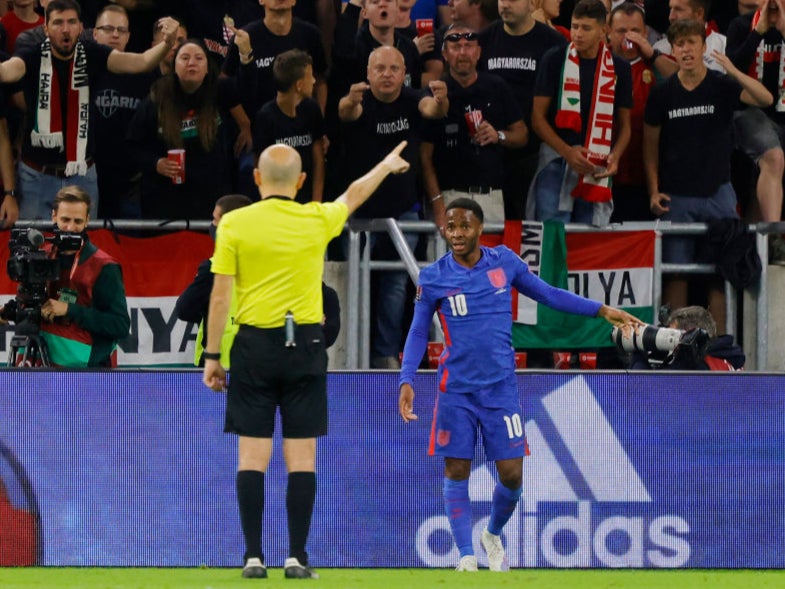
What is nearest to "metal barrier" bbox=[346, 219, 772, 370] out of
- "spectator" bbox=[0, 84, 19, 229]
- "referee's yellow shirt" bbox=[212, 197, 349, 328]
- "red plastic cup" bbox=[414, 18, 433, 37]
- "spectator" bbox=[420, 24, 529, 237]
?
"spectator" bbox=[420, 24, 529, 237]

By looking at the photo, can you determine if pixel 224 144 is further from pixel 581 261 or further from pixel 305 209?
pixel 305 209

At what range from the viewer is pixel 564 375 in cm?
982

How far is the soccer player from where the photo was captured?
8938 millimetres

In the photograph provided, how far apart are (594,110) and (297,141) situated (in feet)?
7.83

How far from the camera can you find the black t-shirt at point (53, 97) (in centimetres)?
1179

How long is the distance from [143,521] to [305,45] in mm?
4464

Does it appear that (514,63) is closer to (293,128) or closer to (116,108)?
(293,128)

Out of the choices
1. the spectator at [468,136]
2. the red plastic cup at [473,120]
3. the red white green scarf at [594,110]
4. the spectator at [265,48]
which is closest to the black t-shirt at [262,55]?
the spectator at [265,48]

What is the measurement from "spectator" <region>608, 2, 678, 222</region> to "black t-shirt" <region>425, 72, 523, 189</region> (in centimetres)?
115

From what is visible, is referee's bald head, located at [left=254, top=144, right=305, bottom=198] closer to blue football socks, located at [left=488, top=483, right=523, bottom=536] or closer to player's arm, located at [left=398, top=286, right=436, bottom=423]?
player's arm, located at [left=398, top=286, right=436, bottom=423]

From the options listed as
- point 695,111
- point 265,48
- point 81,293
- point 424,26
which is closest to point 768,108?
point 695,111

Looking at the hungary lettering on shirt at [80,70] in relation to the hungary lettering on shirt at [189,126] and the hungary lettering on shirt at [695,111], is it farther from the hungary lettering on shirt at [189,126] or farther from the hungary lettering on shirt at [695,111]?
the hungary lettering on shirt at [695,111]

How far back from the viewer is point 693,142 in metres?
12.5

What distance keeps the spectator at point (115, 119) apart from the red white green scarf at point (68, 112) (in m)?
0.30
